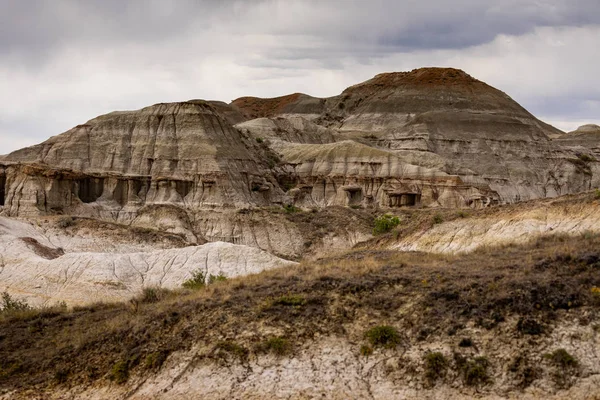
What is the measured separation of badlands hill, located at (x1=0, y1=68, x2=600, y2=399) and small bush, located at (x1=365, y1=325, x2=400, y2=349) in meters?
0.07

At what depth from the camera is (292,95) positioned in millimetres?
180375

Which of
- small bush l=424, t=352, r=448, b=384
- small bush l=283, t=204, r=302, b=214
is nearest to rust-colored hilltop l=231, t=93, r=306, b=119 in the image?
small bush l=283, t=204, r=302, b=214

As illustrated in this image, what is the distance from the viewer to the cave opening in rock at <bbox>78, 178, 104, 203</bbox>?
2450 inches

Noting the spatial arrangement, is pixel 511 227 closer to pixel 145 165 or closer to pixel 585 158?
pixel 145 165

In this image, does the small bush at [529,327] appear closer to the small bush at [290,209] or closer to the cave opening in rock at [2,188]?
the small bush at [290,209]

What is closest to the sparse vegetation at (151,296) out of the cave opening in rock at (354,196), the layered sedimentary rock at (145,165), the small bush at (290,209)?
the layered sedimentary rock at (145,165)

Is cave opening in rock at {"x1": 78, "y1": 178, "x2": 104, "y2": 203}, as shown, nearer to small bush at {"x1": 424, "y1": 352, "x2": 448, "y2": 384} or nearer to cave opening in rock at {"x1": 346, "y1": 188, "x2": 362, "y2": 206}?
cave opening in rock at {"x1": 346, "y1": 188, "x2": 362, "y2": 206}

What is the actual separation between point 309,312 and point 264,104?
171 m

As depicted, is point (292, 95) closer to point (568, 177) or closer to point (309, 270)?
point (568, 177)

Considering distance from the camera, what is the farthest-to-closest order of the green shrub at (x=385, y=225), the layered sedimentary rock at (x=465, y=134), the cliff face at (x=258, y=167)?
the layered sedimentary rock at (x=465, y=134), the cliff face at (x=258, y=167), the green shrub at (x=385, y=225)

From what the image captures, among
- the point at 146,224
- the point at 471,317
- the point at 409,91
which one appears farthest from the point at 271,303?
the point at 409,91

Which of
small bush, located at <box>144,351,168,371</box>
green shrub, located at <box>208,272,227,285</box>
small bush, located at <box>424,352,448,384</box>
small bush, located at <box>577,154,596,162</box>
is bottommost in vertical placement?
small bush, located at <box>144,351,168,371</box>

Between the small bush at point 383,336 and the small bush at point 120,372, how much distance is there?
5914mm

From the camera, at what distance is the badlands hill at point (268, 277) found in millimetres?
15797
